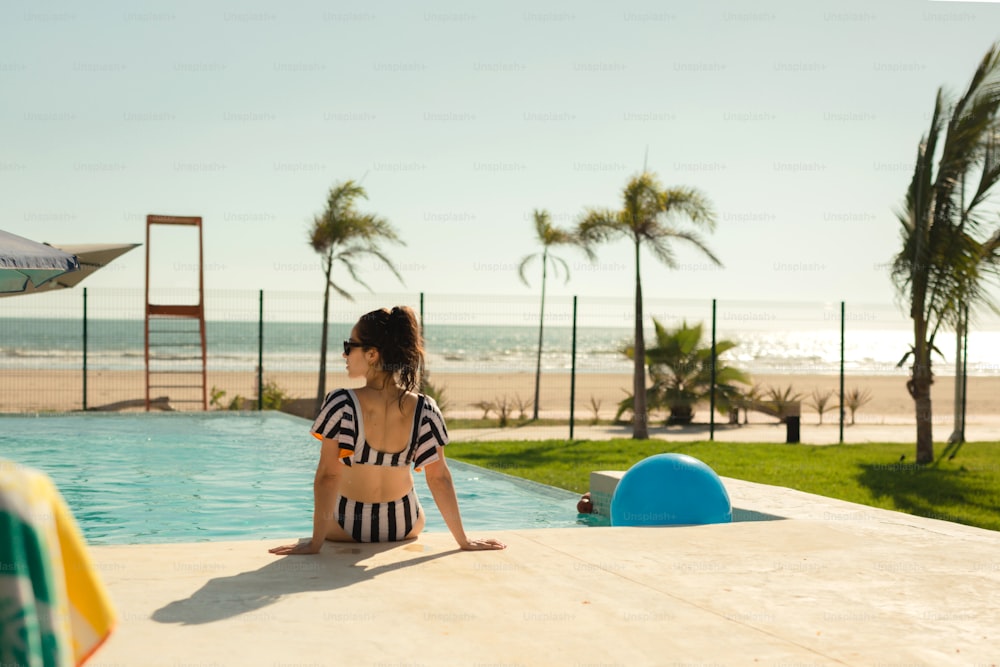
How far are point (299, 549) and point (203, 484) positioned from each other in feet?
16.6

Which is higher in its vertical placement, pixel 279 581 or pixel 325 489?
pixel 325 489

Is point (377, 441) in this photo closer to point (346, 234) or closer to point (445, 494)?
point (445, 494)

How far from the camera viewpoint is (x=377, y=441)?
4.20 m

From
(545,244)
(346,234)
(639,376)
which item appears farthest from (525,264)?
(639,376)

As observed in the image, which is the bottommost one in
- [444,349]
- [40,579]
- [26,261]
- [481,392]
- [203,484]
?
[481,392]

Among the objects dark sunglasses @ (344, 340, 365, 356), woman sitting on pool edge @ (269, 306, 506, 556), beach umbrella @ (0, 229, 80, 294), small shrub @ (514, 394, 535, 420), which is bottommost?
small shrub @ (514, 394, 535, 420)

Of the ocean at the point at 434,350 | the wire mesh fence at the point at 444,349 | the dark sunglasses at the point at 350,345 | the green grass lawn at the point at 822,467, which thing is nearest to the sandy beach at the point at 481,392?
the wire mesh fence at the point at 444,349

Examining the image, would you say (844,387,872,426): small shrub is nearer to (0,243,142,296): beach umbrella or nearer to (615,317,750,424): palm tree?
(615,317,750,424): palm tree

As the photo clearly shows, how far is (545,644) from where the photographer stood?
119 inches

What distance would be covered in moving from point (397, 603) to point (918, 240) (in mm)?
9174

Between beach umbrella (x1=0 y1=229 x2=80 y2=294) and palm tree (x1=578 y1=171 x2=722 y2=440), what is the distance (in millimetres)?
8685

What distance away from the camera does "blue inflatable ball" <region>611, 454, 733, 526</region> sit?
5461 millimetres

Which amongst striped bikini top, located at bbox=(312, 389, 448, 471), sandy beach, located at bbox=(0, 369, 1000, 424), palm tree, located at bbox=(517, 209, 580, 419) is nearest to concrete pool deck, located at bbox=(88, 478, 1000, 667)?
striped bikini top, located at bbox=(312, 389, 448, 471)

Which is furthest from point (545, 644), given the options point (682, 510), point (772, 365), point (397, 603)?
point (772, 365)
